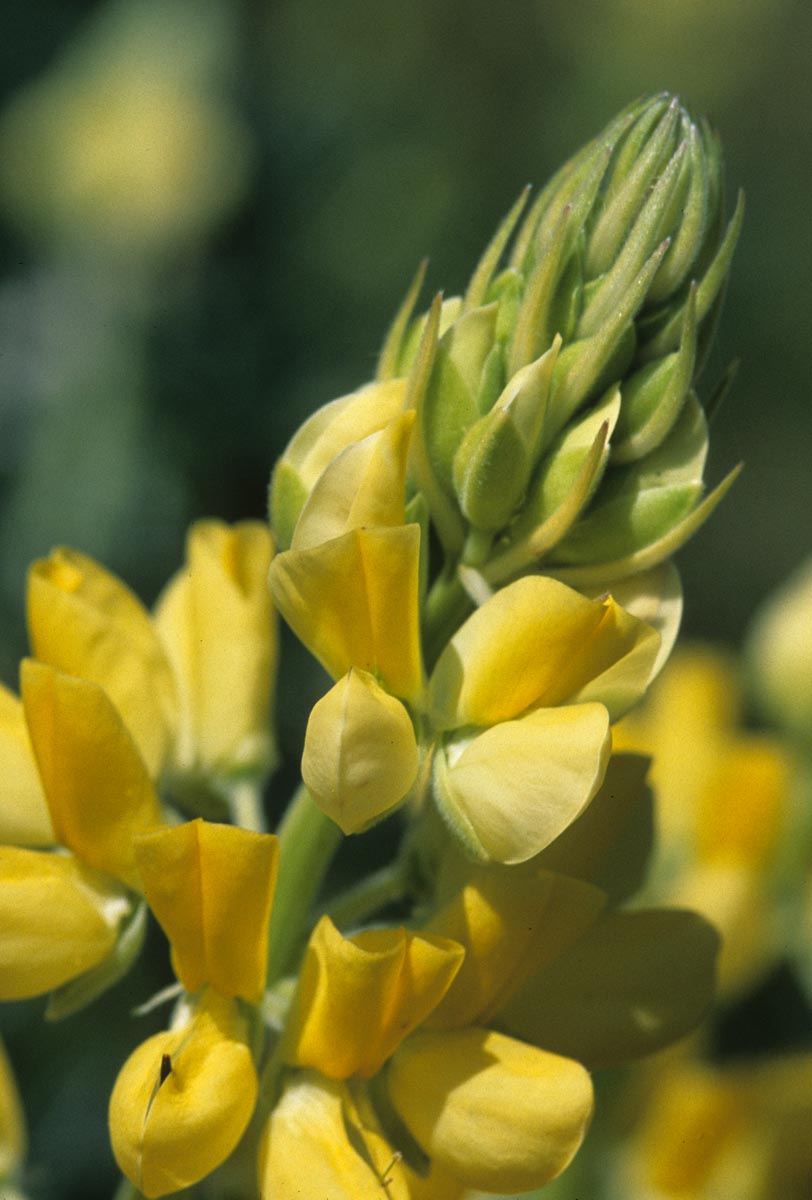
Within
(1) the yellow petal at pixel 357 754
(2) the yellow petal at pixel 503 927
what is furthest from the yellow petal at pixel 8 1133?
(1) the yellow petal at pixel 357 754

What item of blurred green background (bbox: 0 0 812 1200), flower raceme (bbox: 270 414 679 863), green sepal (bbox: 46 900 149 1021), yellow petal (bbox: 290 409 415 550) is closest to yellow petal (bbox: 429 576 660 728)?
flower raceme (bbox: 270 414 679 863)

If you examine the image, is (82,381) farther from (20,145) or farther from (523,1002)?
(523,1002)

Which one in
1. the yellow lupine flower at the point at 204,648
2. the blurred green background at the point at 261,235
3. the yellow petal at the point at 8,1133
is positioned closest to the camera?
the yellow lupine flower at the point at 204,648

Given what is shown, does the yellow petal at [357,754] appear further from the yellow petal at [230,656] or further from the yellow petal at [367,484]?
the yellow petal at [230,656]

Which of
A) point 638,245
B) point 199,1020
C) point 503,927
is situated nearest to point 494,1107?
point 503,927

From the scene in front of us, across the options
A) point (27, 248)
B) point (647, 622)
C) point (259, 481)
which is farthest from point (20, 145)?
point (647, 622)

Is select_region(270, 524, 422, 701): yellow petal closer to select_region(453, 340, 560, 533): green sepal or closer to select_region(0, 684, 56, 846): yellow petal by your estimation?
select_region(453, 340, 560, 533): green sepal
